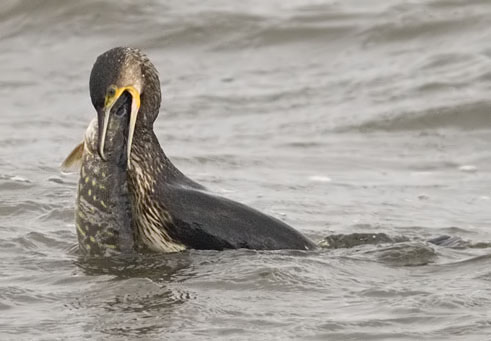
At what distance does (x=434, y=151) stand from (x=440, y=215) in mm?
2093

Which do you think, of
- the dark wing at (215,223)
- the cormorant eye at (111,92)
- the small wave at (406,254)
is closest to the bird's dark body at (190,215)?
the dark wing at (215,223)

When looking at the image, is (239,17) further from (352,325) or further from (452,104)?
(352,325)

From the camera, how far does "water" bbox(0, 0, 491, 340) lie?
665 cm

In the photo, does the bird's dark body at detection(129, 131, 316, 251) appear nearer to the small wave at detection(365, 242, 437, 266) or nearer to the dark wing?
the dark wing

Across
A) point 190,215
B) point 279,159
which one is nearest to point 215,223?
point 190,215

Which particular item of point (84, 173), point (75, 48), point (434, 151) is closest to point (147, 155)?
point (84, 173)

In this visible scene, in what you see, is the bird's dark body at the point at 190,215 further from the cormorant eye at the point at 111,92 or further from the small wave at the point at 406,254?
the small wave at the point at 406,254

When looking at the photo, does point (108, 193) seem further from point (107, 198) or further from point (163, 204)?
point (163, 204)

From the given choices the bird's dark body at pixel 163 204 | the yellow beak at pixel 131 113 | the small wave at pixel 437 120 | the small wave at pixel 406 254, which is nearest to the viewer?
the yellow beak at pixel 131 113

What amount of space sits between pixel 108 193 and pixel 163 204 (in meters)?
0.31

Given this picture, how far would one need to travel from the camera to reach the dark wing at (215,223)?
7.46 meters

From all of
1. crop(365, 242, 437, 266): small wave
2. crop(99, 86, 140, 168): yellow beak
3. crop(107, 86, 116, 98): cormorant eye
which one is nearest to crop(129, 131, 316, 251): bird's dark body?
Result: crop(99, 86, 140, 168): yellow beak

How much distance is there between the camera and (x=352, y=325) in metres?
6.39

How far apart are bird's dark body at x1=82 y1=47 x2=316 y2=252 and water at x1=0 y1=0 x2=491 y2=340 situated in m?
0.10
